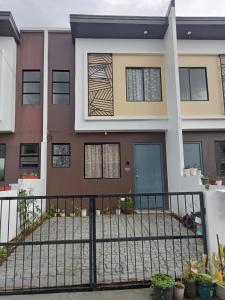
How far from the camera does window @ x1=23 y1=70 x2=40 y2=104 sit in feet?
36.2

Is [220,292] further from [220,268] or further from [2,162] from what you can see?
[2,162]

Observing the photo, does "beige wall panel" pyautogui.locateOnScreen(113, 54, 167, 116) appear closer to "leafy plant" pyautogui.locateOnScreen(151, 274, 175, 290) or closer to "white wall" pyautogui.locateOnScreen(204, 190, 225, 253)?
"white wall" pyautogui.locateOnScreen(204, 190, 225, 253)

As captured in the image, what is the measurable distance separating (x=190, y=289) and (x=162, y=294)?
484 millimetres

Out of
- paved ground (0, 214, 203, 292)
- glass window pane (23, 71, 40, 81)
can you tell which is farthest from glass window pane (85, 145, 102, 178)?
paved ground (0, 214, 203, 292)

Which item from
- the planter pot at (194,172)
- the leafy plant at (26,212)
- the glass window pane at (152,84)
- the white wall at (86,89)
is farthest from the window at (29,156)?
the planter pot at (194,172)

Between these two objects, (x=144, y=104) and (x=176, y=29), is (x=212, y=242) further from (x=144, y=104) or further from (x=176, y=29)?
(x=176, y=29)

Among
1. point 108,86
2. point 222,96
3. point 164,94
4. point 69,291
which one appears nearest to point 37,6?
point 108,86

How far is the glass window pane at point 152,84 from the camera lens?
11.1 m

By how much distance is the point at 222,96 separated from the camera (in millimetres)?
11008

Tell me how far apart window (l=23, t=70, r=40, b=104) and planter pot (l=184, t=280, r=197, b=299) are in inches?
362

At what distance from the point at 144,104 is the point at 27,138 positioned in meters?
4.92

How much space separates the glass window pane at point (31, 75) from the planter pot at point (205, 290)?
9857 mm

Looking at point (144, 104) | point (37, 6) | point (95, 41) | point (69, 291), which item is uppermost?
point (37, 6)

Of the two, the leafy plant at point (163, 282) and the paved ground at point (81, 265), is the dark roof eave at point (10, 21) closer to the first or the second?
the paved ground at point (81, 265)
